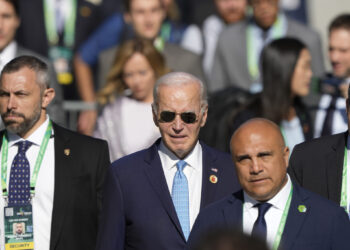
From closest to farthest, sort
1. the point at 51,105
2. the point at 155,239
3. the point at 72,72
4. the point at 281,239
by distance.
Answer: the point at 281,239, the point at 155,239, the point at 51,105, the point at 72,72

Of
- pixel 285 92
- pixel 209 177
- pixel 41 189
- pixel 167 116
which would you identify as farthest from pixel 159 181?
pixel 285 92

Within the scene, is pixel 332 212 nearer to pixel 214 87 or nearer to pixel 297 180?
pixel 297 180

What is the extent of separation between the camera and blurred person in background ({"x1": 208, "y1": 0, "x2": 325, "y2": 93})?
960cm

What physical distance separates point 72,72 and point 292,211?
18.9ft

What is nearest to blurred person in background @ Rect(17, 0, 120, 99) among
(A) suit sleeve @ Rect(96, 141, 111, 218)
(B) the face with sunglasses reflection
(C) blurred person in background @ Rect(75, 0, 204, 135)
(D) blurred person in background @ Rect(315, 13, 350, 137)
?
(C) blurred person in background @ Rect(75, 0, 204, 135)

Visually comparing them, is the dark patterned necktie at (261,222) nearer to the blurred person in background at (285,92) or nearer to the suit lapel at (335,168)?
the suit lapel at (335,168)

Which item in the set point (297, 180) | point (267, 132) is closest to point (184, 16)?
point (297, 180)

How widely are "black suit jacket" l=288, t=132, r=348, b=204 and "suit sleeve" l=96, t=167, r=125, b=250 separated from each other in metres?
1.13

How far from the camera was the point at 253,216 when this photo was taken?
4988mm

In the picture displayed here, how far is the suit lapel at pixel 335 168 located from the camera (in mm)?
5836

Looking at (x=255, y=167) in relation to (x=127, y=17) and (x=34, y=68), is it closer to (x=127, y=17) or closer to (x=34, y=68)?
(x=34, y=68)

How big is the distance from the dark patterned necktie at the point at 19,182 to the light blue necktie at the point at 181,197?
1.10 m

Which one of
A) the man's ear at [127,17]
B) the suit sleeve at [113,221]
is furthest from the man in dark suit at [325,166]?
the man's ear at [127,17]

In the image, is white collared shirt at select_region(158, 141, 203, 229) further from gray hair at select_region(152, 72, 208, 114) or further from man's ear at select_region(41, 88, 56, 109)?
man's ear at select_region(41, 88, 56, 109)
